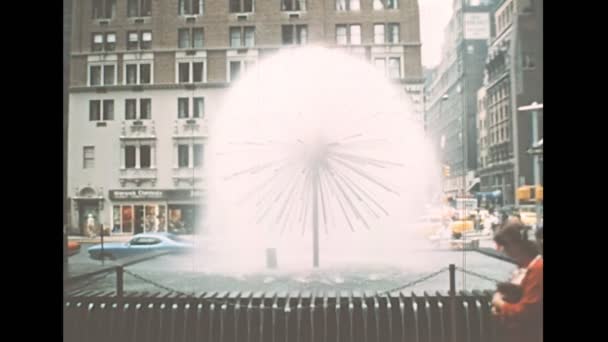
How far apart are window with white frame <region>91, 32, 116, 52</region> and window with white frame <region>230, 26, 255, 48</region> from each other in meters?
0.76

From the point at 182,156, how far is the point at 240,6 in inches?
39.2

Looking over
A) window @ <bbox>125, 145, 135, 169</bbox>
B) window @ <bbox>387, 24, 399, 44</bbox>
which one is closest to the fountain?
window @ <bbox>387, 24, 399, 44</bbox>

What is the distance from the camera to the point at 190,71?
4109mm

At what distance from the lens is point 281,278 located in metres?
4.04

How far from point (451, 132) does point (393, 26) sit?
0.73 m

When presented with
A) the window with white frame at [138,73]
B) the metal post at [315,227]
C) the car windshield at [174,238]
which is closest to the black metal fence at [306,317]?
the metal post at [315,227]

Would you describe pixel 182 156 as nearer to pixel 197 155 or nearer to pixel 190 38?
pixel 197 155

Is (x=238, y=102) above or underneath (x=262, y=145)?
above

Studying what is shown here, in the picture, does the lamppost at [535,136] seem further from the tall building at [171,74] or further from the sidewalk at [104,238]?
the sidewalk at [104,238]

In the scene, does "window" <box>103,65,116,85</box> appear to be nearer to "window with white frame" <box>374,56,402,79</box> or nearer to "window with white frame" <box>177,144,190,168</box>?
"window with white frame" <box>177,144,190,168</box>

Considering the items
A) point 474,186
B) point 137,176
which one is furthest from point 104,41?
point 474,186
